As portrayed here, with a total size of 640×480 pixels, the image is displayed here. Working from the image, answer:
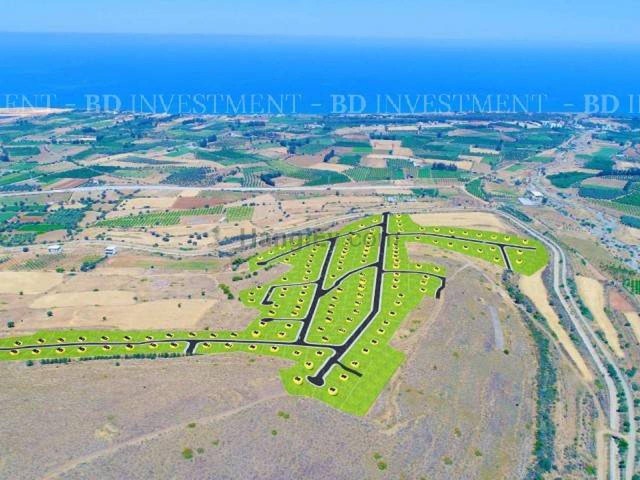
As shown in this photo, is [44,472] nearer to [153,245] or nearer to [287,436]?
[287,436]

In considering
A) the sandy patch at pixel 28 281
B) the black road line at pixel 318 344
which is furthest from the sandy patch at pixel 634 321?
the sandy patch at pixel 28 281

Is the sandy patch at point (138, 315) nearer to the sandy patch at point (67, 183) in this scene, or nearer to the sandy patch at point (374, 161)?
the sandy patch at point (67, 183)

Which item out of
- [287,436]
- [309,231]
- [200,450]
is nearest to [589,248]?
[309,231]

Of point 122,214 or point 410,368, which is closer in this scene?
point 410,368

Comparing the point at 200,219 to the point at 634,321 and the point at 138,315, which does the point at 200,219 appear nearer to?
the point at 138,315
